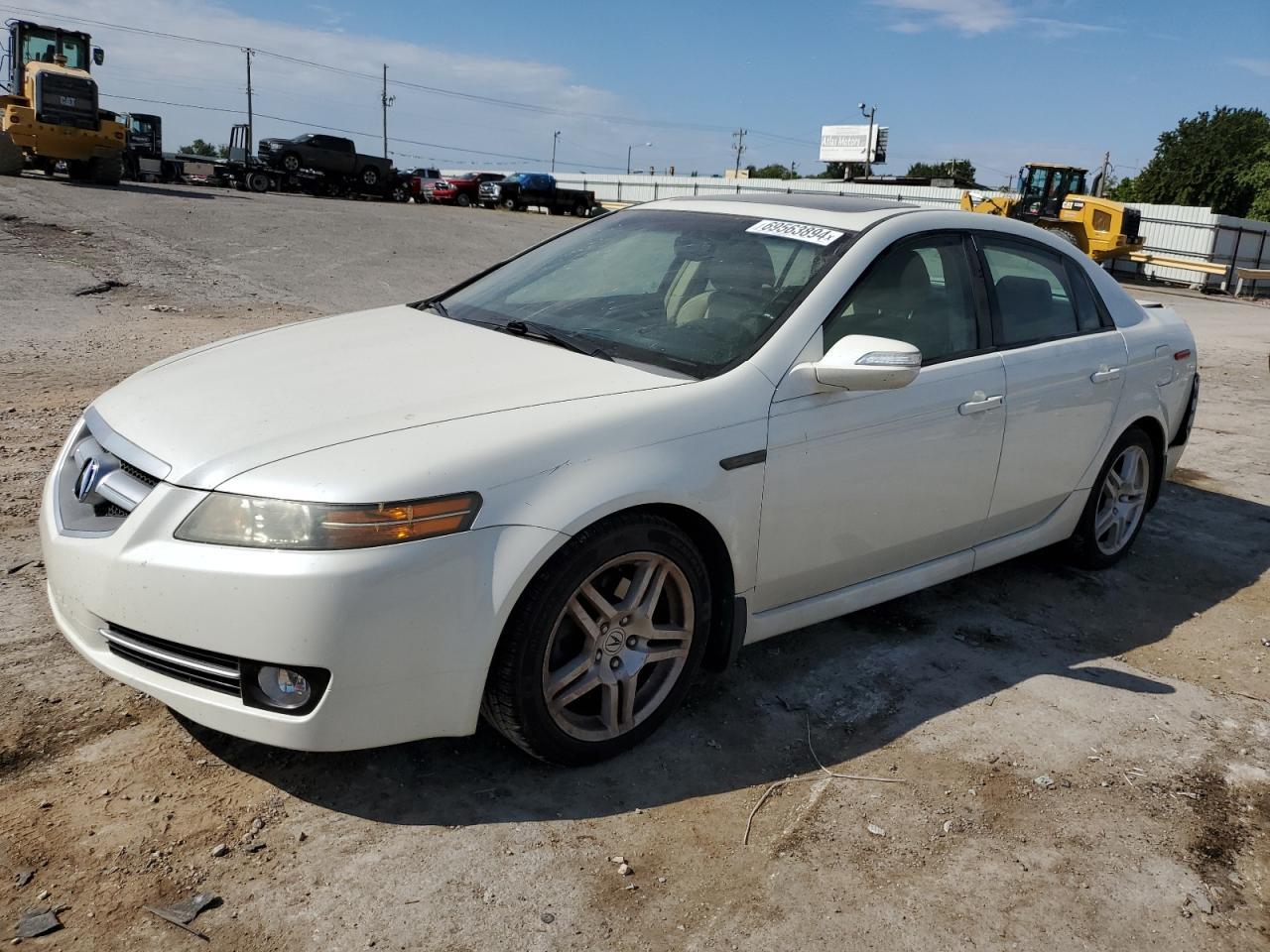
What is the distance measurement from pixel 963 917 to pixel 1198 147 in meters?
72.3

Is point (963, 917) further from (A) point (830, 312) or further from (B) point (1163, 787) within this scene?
(A) point (830, 312)

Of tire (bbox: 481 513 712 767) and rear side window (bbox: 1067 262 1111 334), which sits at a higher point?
rear side window (bbox: 1067 262 1111 334)

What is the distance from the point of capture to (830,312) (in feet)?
11.0

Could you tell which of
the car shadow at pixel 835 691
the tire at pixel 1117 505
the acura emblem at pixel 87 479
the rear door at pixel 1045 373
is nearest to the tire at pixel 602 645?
the car shadow at pixel 835 691

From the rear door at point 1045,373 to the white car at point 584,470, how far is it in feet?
0.05

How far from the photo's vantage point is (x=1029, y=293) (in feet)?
13.8

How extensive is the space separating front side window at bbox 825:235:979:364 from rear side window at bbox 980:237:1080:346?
180 mm

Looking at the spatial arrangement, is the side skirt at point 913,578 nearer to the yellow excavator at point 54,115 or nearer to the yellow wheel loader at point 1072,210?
the yellow excavator at point 54,115

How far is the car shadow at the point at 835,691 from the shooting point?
282 centimetres

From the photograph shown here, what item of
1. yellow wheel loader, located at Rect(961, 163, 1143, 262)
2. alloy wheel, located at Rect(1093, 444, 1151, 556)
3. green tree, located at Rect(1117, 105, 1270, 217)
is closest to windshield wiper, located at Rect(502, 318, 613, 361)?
alloy wheel, located at Rect(1093, 444, 1151, 556)

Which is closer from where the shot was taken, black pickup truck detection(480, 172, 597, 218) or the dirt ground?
the dirt ground

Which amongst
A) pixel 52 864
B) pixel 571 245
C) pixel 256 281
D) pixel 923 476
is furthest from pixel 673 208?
pixel 256 281

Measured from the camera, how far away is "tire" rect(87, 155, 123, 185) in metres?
24.4

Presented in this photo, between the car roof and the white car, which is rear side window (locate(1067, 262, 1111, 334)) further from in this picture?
the car roof
